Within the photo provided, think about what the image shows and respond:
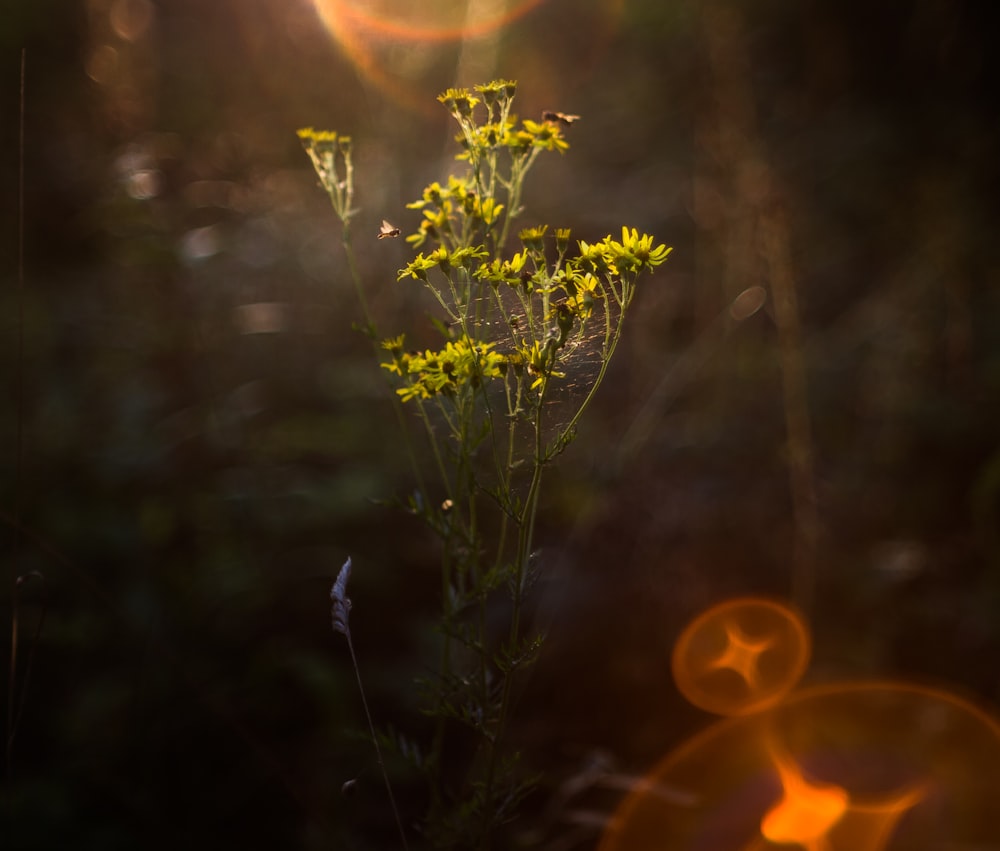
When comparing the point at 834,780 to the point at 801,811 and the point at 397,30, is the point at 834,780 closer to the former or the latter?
the point at 801,811

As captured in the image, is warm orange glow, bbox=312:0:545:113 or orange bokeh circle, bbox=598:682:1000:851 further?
warm orange glow, bbox=312:0:545:113

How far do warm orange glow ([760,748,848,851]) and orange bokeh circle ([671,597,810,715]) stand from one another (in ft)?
0.72

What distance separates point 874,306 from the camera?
3756 millimetres

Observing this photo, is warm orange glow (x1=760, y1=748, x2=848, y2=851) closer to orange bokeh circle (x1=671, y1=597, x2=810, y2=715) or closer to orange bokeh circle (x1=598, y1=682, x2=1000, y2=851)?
orange bokeh circle (x1=598, y1=682, x2=1000, y2=851)

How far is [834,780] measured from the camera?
2.23m

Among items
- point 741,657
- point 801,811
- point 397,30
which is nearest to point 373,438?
point 741,657

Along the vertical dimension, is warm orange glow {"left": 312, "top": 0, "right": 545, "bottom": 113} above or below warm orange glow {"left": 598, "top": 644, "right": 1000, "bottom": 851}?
above

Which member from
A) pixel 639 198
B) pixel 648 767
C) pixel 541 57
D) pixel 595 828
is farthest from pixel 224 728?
pixel 541 57

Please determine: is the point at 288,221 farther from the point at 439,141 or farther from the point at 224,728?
the point at 224,728

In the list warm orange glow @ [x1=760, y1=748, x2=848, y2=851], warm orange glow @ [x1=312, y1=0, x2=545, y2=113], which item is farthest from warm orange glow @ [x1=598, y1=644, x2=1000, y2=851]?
warm orange glow @ [x1=312, y1=0, x2=545, y2=113]

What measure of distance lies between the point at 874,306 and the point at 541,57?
3373mm

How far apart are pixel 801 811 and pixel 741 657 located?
47 cm

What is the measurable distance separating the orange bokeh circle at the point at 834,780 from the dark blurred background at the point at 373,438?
0.33ft

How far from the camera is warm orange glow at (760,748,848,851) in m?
2.06
